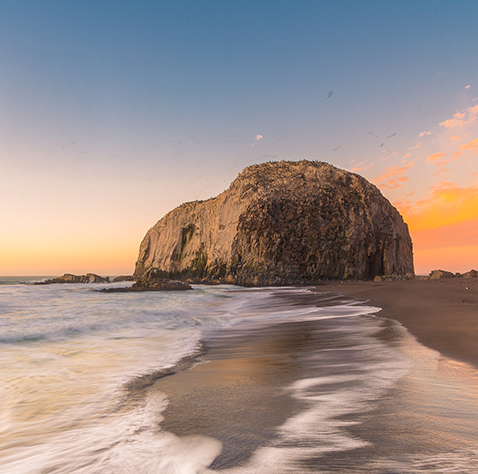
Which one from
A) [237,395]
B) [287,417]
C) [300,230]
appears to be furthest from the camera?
[300,230]

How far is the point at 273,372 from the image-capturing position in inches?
128

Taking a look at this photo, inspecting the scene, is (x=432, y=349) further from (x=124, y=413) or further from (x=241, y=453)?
(x=124, y=413)

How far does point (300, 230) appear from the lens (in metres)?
36.4

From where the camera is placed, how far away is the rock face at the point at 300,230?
34.8m

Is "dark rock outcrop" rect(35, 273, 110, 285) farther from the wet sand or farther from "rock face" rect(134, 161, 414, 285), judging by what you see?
the wet sand

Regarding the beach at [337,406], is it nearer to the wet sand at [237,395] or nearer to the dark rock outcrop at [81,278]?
the wet sand at [237,395]

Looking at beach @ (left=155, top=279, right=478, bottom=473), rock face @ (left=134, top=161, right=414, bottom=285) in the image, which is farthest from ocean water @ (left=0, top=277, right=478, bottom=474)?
rock face @ (left=134, top=161, right=414, bottom=285)

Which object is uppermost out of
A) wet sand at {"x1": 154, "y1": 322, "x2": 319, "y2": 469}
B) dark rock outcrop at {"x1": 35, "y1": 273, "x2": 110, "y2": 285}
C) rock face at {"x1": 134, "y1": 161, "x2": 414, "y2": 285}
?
rock face at {"x1": 134, "y1": 161, "x2": 414, "y2": 285}

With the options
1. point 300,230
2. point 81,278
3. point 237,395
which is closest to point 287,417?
point 237,395

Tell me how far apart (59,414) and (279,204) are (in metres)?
36.1

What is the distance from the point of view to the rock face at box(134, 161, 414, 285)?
114 ft

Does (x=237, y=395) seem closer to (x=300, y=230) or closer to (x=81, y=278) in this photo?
(x=300, y=230)

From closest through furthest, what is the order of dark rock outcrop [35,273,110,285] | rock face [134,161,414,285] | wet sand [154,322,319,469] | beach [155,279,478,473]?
1. beach [155,279,478,473]
2. wet sand [154,322,319,469]
3. rock face [134,161,414,285]
4. dark rock outcrop [35,273,110,285]

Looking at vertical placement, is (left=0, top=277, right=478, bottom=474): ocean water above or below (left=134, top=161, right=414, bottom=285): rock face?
below
